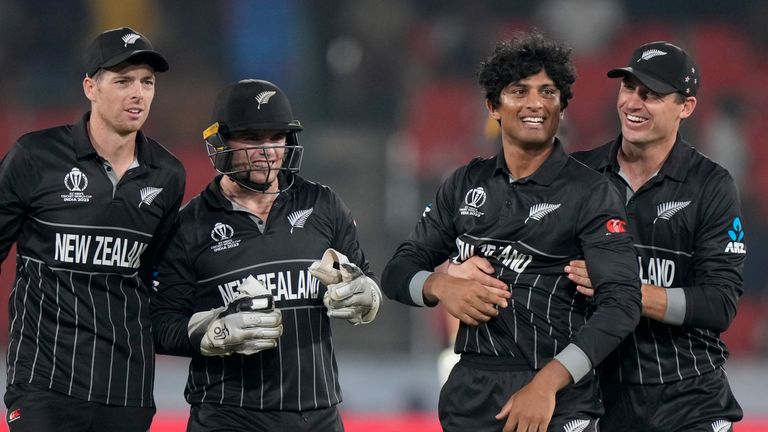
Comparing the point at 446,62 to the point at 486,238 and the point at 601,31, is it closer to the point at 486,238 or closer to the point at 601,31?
the point at 601,31

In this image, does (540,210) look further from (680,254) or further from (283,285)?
(283,285)

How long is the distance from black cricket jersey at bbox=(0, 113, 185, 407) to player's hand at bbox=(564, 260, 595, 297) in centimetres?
120

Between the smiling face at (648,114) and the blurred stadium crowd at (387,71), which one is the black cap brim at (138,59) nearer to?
the smiling face at (648,114)

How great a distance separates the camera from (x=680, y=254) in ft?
10.1

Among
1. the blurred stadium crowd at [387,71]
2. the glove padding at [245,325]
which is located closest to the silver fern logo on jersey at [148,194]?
the glove padding at [245,325]

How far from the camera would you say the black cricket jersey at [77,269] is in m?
3.17

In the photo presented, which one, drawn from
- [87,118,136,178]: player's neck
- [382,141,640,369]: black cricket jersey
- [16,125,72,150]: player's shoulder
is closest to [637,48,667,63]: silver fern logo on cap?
[382,141,640,369]: black cricket jersey

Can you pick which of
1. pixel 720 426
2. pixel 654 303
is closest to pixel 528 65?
pixel 654 303

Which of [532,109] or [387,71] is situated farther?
[387,71]

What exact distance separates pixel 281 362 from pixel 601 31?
20.1 feet

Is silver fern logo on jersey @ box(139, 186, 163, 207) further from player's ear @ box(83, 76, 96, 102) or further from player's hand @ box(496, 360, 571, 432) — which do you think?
player's hand @ box(496, 360, 571, 432)

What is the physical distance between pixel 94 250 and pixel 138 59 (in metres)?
0.56

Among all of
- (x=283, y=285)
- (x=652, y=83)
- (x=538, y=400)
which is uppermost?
(x=652, y=83)

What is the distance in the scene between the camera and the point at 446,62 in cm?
852
